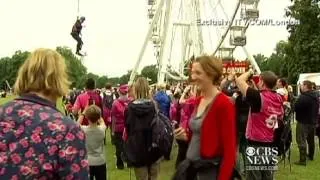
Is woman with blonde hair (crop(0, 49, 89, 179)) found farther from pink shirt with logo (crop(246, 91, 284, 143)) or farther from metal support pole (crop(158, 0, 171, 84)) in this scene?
metal support pole (crop(158, 0, 171, 84))

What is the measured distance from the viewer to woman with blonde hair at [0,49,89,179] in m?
3.34

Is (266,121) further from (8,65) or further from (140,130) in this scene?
(8,65)

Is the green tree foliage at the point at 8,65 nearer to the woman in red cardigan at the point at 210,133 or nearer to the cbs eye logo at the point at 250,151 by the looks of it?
the cbs eye logo at the point at 250,151

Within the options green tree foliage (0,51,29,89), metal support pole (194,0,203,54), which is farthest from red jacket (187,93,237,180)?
green tree foliage (0,51,29,89)

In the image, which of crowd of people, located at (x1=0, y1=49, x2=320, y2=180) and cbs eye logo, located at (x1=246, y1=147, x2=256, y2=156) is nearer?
crowd of people, located at (x1=0, y1=49, x2=320, y2=180)

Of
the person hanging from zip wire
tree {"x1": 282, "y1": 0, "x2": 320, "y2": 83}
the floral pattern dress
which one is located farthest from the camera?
tree {"x1": 282, "y1": 0, "x2": 320, "y2": 83}

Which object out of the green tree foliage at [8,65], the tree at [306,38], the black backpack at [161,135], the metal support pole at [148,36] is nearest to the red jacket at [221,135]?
the black backpack at [161,135]

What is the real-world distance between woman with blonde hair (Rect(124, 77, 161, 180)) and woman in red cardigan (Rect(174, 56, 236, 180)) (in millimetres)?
2723

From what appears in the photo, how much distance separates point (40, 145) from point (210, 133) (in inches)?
71.3

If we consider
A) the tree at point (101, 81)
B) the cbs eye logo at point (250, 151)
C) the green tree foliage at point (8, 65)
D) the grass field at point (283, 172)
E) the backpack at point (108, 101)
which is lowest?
the tree at point (101, 81)

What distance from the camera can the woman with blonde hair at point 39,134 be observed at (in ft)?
11.0

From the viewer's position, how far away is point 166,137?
25.1 ft

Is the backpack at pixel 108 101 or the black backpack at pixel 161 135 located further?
the backpack at pixel 108 101

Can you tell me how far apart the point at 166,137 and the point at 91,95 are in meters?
5.88
